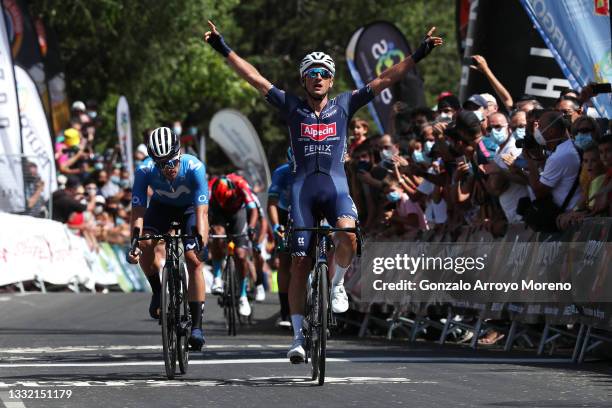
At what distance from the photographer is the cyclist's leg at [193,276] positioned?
41.1 ft

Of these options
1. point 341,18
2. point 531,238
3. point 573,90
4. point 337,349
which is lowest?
point 337,349

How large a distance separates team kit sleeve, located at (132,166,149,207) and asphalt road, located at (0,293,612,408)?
4.02 feet

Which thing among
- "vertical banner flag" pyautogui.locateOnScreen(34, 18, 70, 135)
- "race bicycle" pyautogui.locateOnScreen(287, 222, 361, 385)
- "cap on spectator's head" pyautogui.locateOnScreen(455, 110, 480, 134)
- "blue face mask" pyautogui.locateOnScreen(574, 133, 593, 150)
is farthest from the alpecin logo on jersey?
"vertical banner flag" pyautogui.locateOnScreen(34, 18, 70, 135)

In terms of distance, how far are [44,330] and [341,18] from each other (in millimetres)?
37348

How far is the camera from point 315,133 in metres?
12.0

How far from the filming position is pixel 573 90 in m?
15.4

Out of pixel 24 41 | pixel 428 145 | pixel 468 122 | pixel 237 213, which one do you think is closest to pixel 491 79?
pixel 468 122

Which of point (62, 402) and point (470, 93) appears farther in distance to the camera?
point (470, 93)

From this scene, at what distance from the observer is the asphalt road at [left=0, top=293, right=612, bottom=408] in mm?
10031

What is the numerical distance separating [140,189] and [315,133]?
56.9 inches

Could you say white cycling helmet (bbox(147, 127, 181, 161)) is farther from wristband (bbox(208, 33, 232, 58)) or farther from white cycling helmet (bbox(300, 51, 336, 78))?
white cycling helmet (bbox(300, 51, 336, 78))

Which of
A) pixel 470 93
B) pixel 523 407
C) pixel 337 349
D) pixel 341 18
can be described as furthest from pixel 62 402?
pixel 341 18

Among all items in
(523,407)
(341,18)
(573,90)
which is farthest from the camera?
(341,18)

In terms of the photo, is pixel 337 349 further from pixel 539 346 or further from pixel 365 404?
pixel 365 404
